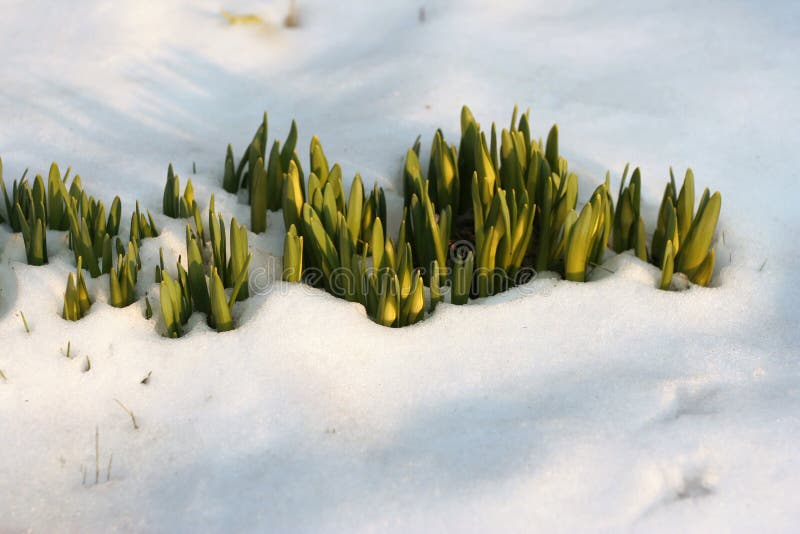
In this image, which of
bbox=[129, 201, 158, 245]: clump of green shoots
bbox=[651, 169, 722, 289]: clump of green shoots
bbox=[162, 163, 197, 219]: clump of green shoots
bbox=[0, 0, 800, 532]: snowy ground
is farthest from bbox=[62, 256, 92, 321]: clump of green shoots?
bbox=[651, 169, 722, 289]: clump of green shoots

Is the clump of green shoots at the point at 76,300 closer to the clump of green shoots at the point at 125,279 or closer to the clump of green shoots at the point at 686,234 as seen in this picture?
the clump of green shoots at the point at 125,279

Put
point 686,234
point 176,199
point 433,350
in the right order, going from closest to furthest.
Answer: point 433,350, point 686,234, point 176,199

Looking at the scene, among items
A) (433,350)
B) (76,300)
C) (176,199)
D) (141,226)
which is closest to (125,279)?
(76,300)

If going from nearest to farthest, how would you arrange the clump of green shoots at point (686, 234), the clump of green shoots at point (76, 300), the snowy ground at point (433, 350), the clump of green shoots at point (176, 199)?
the snowy ground at point (433, 350), the clump of green shoots at point (76, 300), the clump of green shoots at point (686, 234), the clump of green shoots at point (176, 199)

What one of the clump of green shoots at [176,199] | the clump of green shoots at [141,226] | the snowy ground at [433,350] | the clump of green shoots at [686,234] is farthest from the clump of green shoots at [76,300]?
the clump of green shoots at [686,234]

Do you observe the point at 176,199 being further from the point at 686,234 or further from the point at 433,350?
the point at 686,234

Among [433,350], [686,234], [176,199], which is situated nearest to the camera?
[433,350]

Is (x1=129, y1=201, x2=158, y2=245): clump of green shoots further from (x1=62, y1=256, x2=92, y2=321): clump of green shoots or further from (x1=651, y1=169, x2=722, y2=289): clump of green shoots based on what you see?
(x1=651, y1=169, x2=722, y2=289): clump of green shoots

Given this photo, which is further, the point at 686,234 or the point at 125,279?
the point at 686,234
